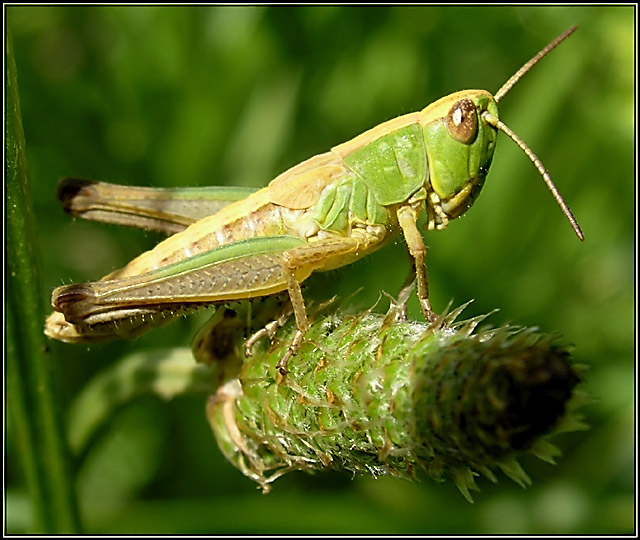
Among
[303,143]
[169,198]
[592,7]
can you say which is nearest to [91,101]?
[303,143]

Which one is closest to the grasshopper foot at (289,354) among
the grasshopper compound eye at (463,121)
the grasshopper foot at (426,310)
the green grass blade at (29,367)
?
the grasshopper foot at (426,310)

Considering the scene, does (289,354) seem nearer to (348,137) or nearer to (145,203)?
(145,203)

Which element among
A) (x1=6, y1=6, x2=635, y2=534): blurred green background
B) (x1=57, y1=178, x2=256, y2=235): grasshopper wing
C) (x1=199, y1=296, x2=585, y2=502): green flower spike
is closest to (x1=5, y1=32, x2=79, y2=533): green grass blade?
(x1=199, y1=296, x2=585, y2=502): green flower spike

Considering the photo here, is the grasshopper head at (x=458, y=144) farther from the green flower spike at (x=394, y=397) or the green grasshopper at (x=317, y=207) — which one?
the green flower spike at (x=394, y=397)

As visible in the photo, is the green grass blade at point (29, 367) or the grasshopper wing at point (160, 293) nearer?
the green grass blade at point (29, 367)

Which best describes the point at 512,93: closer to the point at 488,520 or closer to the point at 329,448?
the point at 488,520

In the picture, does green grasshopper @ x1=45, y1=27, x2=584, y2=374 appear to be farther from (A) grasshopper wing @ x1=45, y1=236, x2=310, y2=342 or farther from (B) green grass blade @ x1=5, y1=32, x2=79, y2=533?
(B) green grass blade @ x1=5, y1=32, x2=79, y2=533

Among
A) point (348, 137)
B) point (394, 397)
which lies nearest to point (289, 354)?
point (394, 397)
